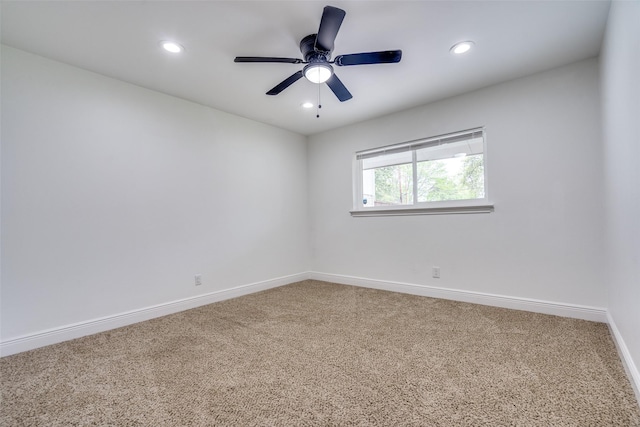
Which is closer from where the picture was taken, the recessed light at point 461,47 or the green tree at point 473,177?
the recessed light at point 461,47

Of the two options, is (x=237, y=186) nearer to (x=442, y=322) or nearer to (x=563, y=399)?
(x=442, y=322)

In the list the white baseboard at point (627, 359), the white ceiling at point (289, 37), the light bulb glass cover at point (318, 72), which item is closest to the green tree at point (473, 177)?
the white ceiling at point (289, 37)

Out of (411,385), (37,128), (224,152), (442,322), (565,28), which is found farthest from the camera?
(224,152)

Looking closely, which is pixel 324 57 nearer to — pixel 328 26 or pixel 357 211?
pixel 328 26

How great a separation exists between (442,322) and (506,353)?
639 mm

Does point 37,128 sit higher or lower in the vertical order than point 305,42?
lower

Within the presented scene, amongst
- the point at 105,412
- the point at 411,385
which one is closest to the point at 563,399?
the point at 411,385

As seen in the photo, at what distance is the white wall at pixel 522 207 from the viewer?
8.32 feet

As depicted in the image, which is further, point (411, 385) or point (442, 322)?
point (442, 322)

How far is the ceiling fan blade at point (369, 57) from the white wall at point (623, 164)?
3.78ft

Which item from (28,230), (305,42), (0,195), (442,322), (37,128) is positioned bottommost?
(442,322)

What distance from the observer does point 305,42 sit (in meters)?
2.12

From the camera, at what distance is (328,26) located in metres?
1.71

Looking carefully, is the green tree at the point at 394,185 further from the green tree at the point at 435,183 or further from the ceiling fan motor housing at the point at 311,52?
the ceiling fan motor housing at the point at 311,52
